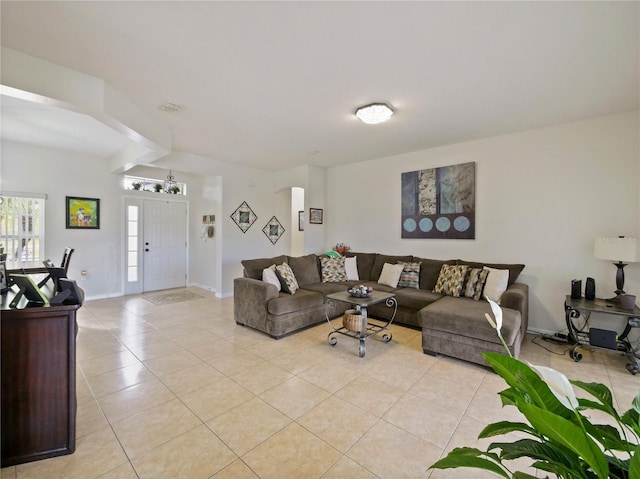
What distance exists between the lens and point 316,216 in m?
5.77

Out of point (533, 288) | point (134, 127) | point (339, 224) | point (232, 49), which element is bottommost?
point (533, 288)

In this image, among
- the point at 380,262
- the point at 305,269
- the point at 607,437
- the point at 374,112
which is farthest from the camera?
the point at 380,262

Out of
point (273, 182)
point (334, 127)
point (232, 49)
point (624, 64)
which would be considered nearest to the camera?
point (232, 49)

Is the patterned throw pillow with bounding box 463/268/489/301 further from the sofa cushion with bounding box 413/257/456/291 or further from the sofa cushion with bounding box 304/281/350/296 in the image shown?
the sofa cushion with bounding box 304/281/350/296

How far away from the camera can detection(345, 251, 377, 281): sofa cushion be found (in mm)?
4938

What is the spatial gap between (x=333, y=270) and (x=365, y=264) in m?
0.63

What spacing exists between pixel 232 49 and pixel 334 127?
175 cm

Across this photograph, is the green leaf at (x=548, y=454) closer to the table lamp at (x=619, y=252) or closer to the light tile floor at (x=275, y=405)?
the light tile floor at (x=275, y=405)

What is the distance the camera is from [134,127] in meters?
2.98

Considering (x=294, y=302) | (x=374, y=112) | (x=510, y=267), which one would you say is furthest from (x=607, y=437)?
(x=510, y=267)

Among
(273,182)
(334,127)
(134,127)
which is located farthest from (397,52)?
(273,182)

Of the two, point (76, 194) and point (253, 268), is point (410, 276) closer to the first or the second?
point (253, 268)

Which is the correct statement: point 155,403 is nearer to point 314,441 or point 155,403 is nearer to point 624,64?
point 314,441

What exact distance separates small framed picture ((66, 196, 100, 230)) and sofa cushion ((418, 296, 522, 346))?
568cm
